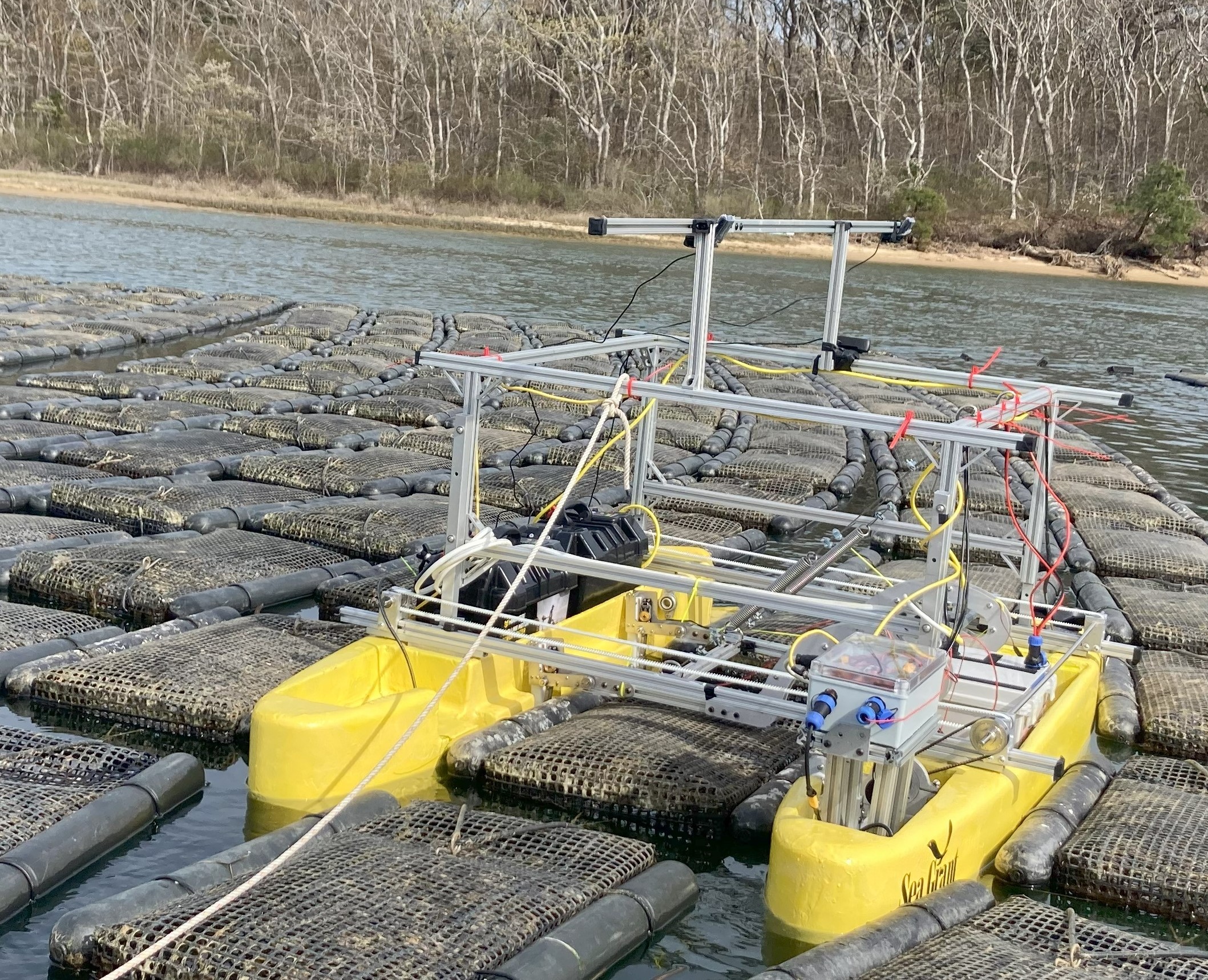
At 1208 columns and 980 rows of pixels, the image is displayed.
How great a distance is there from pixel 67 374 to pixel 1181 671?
11.7 meters

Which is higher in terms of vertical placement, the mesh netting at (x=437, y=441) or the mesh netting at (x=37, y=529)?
the mesh netting at (x=437, y=441)

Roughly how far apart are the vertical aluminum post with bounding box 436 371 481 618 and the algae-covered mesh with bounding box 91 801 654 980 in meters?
1.23

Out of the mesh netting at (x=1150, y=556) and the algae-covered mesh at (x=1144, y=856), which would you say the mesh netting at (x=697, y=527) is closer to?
the mesh netting at (x=1150, y=556)

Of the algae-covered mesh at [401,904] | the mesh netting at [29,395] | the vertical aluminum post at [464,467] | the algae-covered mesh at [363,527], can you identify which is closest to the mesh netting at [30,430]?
the mesh netting at [29,395]

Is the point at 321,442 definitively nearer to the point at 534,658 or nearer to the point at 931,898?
the point at 534,658

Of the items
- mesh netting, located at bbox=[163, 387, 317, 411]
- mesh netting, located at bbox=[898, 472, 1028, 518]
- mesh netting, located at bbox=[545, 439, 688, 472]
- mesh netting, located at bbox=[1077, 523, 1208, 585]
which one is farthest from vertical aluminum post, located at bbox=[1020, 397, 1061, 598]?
mesh netting, located at bbox=[163, 387, 317, 411]

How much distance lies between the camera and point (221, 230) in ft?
139

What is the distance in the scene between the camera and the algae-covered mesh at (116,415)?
41.2ft

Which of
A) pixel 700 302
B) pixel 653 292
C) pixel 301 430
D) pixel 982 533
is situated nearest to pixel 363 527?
pixel 301 430

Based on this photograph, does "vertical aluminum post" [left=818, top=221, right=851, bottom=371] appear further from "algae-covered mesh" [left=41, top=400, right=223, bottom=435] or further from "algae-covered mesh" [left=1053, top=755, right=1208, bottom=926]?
"algae-covered mesh" [left=41, top=400, right=223, bottom=435]

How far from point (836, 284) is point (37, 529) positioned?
18.1ft

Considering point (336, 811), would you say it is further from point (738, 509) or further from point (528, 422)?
point (528, 422)

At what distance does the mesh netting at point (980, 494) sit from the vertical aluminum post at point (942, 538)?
5985 millimetres

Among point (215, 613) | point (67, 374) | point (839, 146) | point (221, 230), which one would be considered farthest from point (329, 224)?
point (215, 613)
